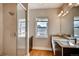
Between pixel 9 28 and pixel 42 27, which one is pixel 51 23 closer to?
pixel 42 27

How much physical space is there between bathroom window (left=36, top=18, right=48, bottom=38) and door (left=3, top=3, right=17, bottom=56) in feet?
13.1

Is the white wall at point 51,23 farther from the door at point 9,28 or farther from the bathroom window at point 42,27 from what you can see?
the door at point 9,28

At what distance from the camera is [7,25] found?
4188mm

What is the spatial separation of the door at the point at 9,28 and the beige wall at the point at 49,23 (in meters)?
3.90

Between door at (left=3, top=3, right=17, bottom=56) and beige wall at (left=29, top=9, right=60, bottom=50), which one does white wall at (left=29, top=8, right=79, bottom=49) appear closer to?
beige wall at (left=29, top=9, right=60, bottom=50)

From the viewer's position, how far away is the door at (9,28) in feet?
13.4

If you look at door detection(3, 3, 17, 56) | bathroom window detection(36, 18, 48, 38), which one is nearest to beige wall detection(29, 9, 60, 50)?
bathroom window detection(36, 18, 48, 38)

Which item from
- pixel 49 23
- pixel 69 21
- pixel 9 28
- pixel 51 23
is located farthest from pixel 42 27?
pixel 9 28

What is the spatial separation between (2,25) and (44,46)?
4.16m

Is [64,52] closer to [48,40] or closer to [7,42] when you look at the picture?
[7,42]

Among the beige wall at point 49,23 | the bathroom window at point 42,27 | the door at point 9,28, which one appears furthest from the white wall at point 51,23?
the door at point 9,28

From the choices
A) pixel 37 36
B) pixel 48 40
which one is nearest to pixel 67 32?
pixel 48 40

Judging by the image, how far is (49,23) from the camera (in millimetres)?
8266

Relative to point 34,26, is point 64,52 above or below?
below
